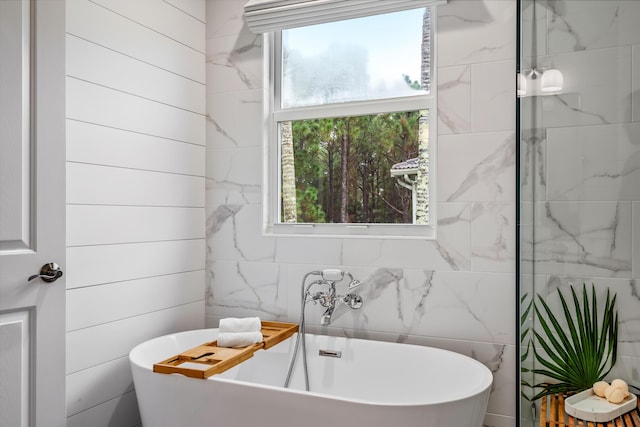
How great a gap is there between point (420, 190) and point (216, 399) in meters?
1.35

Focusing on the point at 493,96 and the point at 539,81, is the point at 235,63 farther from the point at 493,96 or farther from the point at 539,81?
the point at 539,81

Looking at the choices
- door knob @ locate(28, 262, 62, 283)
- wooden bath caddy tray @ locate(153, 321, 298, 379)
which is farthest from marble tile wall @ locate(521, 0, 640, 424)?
door knob @ locate(28, 262, 62, 283)

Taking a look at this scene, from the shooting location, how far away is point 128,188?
2.27 metres

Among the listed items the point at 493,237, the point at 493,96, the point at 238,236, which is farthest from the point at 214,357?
the point at 493,96

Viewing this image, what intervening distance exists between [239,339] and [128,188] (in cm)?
87

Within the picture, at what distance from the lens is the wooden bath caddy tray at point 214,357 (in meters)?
1.85

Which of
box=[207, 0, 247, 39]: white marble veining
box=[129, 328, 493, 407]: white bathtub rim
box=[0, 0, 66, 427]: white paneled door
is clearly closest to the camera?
box=[129, 328, 493, 407]: white bathtub rim

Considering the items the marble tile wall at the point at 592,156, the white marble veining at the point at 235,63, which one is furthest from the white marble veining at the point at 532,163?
the white marble veining at the point at 235,63

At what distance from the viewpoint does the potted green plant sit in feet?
3.46

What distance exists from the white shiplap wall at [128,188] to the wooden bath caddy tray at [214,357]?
0.37 m

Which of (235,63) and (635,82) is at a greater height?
(235,63)

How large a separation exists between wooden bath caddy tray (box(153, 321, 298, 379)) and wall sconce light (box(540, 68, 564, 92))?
1.46 metres

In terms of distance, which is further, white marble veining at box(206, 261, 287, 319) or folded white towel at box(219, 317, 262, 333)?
white marble veining at box(206, 261, 287, 319)

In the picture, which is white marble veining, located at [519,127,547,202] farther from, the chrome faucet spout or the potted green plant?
the chrome faucet spout
